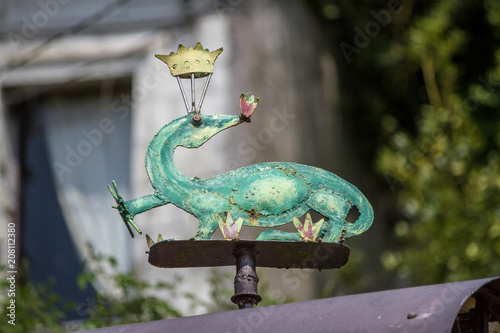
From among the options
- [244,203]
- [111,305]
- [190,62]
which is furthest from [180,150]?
[244,203]

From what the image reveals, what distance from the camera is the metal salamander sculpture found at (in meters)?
3.36

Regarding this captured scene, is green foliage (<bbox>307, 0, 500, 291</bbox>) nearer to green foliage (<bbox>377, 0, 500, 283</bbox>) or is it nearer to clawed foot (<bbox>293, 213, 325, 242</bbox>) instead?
green foliage (<bbox>377, 0, 500, 283</bbox>)

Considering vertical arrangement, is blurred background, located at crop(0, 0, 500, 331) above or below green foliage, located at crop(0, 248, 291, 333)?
above

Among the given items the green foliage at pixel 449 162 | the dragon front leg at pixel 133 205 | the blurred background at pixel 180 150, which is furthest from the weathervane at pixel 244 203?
the green foliage at pixel 449 162

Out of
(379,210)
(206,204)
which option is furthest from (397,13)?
(206,204)

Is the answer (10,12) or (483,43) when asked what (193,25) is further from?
(483,43)

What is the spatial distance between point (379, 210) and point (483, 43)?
1.90m

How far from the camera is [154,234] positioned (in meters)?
→ 6.63

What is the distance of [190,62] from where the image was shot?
3.44 meters

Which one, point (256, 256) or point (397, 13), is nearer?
point (256, 256)

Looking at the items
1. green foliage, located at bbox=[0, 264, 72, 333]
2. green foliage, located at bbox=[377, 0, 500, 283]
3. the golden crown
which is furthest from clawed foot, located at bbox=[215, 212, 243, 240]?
green foliage, located at bbox=[377, 0, 500, 283]

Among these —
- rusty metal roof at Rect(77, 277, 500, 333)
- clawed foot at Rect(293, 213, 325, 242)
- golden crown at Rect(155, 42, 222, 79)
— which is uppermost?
golden crown at Rect(155, 42, 222, 79)

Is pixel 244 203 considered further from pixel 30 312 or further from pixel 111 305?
pixel 30 312

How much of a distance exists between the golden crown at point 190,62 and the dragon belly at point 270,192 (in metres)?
0.44
